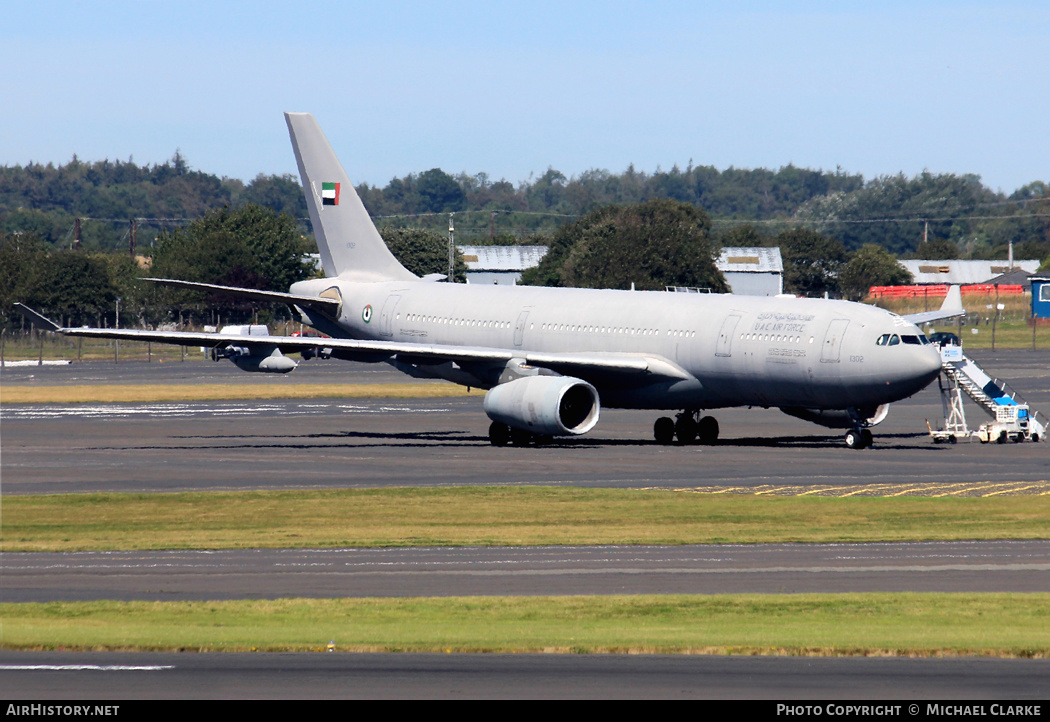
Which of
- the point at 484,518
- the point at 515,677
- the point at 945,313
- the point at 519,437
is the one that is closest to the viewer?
the point at 515,677

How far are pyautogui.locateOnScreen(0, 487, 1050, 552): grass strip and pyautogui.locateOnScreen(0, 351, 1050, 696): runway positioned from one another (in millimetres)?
1276

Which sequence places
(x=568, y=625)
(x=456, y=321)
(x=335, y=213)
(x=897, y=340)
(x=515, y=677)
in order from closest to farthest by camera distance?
(x=515, y=677) < (x=568, y=625) < (x=897, y=340) < (x=456, y=321) < (x=335, y=213)

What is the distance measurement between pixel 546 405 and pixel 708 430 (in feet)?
20.1

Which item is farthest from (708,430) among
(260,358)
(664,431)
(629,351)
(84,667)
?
(84,667)

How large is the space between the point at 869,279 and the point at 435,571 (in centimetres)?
16908

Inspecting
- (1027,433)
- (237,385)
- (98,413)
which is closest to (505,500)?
(1027,433)

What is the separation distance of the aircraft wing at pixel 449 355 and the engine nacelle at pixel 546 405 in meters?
0.99

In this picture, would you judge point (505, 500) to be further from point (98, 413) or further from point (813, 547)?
point (98, 413)

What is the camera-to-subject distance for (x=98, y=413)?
6050cm

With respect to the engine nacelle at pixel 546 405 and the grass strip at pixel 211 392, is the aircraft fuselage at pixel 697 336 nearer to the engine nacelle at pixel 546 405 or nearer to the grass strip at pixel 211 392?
the engine nacelle at pixel 546 405

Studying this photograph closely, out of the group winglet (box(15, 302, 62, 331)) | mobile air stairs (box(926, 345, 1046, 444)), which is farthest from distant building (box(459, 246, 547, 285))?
winglet (box(15, 302, 62, 331))

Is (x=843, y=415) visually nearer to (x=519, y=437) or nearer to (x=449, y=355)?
(x=519, y=437)

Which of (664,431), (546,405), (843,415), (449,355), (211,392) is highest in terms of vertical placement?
(449,355)

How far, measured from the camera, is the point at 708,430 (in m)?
47.7
